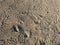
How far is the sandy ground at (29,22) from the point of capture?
252 cm

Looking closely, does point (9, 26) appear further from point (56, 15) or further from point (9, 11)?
point (56, 15)

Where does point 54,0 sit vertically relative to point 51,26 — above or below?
above

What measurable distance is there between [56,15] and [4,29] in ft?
2.84

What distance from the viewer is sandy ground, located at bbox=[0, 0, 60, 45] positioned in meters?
2.52

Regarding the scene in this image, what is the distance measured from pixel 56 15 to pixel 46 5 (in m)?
0.24

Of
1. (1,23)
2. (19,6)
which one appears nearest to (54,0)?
(19,6)

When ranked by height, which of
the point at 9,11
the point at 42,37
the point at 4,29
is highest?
the point at 9,11

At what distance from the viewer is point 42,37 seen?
8.40 feet

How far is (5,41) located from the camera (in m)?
2.48

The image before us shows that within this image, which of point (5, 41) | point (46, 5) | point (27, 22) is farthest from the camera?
point (46, 5)

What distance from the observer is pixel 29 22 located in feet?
8.72

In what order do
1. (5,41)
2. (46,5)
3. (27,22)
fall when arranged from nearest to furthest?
(5,41), (27,22), (46,5)

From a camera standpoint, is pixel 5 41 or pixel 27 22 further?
pixel 27 22

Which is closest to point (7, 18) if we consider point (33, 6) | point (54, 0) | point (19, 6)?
point (19, 6)
